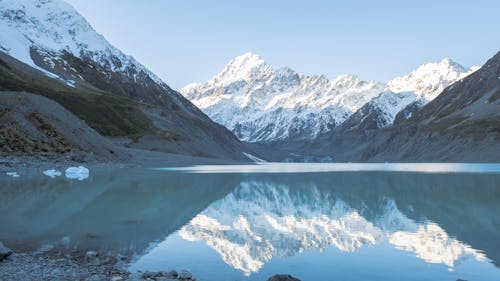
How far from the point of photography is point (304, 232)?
24906 mm

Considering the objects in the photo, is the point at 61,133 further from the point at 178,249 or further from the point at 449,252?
the point at 449,252

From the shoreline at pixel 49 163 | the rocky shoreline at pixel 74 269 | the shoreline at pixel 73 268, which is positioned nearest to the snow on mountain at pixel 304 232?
the rocky shoreline at pixel 74 269

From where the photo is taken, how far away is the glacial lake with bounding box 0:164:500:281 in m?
17.3

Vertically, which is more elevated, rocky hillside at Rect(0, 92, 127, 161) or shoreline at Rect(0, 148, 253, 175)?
rocky hillside at Rect(0, 92, 127, 161)

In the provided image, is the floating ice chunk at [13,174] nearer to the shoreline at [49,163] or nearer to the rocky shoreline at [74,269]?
the shoreline at [49,163]

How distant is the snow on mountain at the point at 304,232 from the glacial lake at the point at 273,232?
0.17 ft

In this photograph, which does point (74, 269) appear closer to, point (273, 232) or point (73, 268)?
point (73, 268)

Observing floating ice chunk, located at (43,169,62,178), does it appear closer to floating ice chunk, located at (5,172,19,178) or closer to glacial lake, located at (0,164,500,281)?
floating ice chunk, located at (5,172,19,178)

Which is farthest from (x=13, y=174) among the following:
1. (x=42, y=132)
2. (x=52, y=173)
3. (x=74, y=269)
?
(x=74, y=269)

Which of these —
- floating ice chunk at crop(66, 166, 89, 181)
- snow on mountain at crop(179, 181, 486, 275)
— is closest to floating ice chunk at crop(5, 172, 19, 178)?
floating ice chunk at crop(66, 166, 89, 181)

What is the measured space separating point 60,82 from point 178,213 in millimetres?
166486

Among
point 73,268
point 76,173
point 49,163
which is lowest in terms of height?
point 73,268

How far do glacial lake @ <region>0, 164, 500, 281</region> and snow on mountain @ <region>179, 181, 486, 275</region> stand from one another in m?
0.05

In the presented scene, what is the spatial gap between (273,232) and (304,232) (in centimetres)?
160
